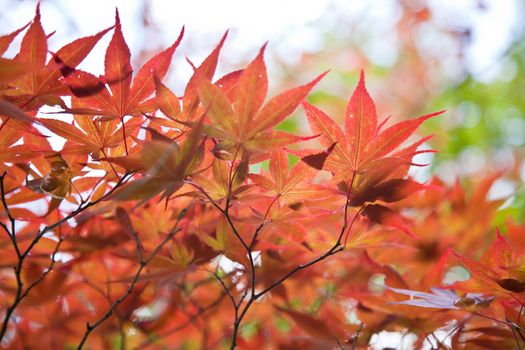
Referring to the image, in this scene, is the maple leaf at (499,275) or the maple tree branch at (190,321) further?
the maple tree branch at (190,321)

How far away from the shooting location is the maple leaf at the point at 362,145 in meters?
0.54

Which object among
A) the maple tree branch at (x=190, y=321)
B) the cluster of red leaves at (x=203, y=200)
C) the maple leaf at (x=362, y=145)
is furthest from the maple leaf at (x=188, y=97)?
the maple tree branch at (x=190, y=321)

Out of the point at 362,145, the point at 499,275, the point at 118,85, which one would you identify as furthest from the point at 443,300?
the point at 118,85

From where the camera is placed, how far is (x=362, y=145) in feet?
1.82

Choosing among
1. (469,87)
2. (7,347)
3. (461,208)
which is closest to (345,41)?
(469,87)

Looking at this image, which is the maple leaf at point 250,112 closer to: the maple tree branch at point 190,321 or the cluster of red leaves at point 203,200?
the cluster of red leaves at point 203,200

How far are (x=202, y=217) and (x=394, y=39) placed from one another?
2.89 m

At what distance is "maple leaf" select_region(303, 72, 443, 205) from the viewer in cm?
54

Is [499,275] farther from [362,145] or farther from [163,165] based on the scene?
[163,165]

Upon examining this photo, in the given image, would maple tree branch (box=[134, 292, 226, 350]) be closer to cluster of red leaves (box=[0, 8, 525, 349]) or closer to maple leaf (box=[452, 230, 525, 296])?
cluster of red leaves (box=[0, 8, 525, 349])

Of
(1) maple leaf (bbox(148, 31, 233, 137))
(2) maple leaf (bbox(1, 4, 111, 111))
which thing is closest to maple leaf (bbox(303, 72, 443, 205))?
(1) maple leaf (bbox(148, 31, 233, 137))

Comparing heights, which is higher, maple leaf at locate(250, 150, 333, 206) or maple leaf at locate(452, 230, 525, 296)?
maple leaf at locate(250, 150, 333, 206)

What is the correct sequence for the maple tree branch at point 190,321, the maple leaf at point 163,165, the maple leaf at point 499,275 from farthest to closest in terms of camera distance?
the maple tree branch at point 190,321
the maple leaf at point 499,275
the maple leaf at point 163,165

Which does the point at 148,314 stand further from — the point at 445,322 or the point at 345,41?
the point at 345,41
